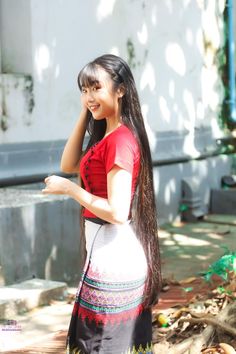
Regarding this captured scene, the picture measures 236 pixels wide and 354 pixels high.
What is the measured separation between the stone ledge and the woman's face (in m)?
2.46

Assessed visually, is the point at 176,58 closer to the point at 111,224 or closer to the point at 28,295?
the point at 28,295

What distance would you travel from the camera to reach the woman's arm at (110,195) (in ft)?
8.22

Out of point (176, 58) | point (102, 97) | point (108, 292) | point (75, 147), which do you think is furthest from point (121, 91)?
point (176, 58)

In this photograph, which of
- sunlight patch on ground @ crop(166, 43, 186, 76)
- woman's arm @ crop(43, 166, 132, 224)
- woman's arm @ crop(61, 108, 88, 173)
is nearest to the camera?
woman's arm @ crop(43, 166, 132, 224)

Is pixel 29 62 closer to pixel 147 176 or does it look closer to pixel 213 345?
pixel 213 345

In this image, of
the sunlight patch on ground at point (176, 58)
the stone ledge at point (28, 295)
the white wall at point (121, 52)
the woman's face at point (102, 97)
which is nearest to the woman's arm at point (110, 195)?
the woman's face at point (102, 97)

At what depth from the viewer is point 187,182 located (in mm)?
8859

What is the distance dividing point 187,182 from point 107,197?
6.33 meters

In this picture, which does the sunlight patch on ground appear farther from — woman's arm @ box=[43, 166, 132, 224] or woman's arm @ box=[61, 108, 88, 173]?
woman's arm @ box=[43, 166, 132, 224]

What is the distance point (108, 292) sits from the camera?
262 cm

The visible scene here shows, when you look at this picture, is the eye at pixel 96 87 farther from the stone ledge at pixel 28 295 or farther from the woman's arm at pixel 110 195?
the stone ledge at pixel 28 295

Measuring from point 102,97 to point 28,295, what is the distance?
105 inches

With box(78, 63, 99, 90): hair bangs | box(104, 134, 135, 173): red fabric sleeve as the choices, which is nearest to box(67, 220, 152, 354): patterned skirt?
box(104, 134, 135, 173): red fabric sleeve

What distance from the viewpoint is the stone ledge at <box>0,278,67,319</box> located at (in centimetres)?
479
